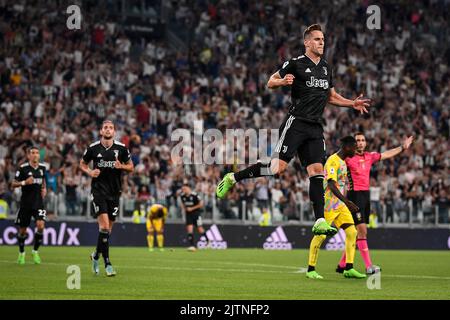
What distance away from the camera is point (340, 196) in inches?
A: 640

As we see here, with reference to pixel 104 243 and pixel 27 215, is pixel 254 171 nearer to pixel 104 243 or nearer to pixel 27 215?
pixel 104 243

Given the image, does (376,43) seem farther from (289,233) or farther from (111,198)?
(111,198)

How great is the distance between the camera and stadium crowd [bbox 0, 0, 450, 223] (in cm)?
3272

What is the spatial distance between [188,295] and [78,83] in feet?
77.6

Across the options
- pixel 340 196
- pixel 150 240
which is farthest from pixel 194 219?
pixel 340 196

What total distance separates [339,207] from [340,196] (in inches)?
32.8

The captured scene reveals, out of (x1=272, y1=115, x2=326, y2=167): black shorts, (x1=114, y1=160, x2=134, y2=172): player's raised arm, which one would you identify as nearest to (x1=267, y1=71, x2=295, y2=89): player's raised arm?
(x1=272, y1=115, x2=326, y2=167): black shorts

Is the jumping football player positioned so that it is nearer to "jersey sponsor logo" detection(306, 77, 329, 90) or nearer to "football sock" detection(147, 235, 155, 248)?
"jersey sponsor logo" detection(306, 77, 329, 90)

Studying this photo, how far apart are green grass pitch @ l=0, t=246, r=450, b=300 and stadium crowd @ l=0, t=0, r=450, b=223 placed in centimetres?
1070

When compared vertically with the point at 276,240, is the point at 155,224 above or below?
above

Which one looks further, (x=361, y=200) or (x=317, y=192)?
(x=361, y=200)

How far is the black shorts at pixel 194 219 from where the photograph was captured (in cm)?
3153

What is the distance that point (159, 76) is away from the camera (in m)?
37.8
